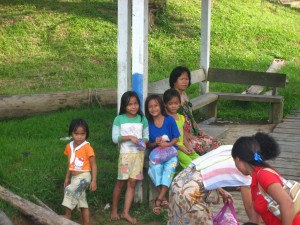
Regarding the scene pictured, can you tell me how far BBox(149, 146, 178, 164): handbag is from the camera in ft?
19.5

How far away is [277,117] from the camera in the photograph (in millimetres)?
9828

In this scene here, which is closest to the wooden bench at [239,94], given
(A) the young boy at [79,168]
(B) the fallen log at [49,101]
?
(B) the fallen log at [49,101]

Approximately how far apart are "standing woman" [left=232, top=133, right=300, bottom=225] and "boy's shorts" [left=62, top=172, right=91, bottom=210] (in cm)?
203

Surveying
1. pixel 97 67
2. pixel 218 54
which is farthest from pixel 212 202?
pixel 218 54

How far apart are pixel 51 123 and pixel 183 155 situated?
323 centimetres

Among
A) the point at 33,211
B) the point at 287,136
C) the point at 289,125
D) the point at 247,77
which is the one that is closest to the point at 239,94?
the point at 247,77

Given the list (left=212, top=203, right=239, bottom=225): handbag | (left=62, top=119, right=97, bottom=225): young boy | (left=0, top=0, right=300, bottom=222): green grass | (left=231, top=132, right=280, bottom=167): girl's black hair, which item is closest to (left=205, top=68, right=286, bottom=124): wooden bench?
(left=0, top=0, right=300, bottom=222): green grass

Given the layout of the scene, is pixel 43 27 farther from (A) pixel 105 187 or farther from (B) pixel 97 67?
(A) pixel 105 187

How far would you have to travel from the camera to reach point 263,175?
380 cm

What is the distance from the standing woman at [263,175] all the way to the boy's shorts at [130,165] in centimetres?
205

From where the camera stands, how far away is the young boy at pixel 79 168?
568 centimetres

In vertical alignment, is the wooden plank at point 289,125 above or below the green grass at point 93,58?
below

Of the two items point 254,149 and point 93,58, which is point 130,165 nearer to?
point 254,149

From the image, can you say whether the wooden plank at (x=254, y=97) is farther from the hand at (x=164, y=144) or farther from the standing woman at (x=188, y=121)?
the hand at (x=164, y=144)
